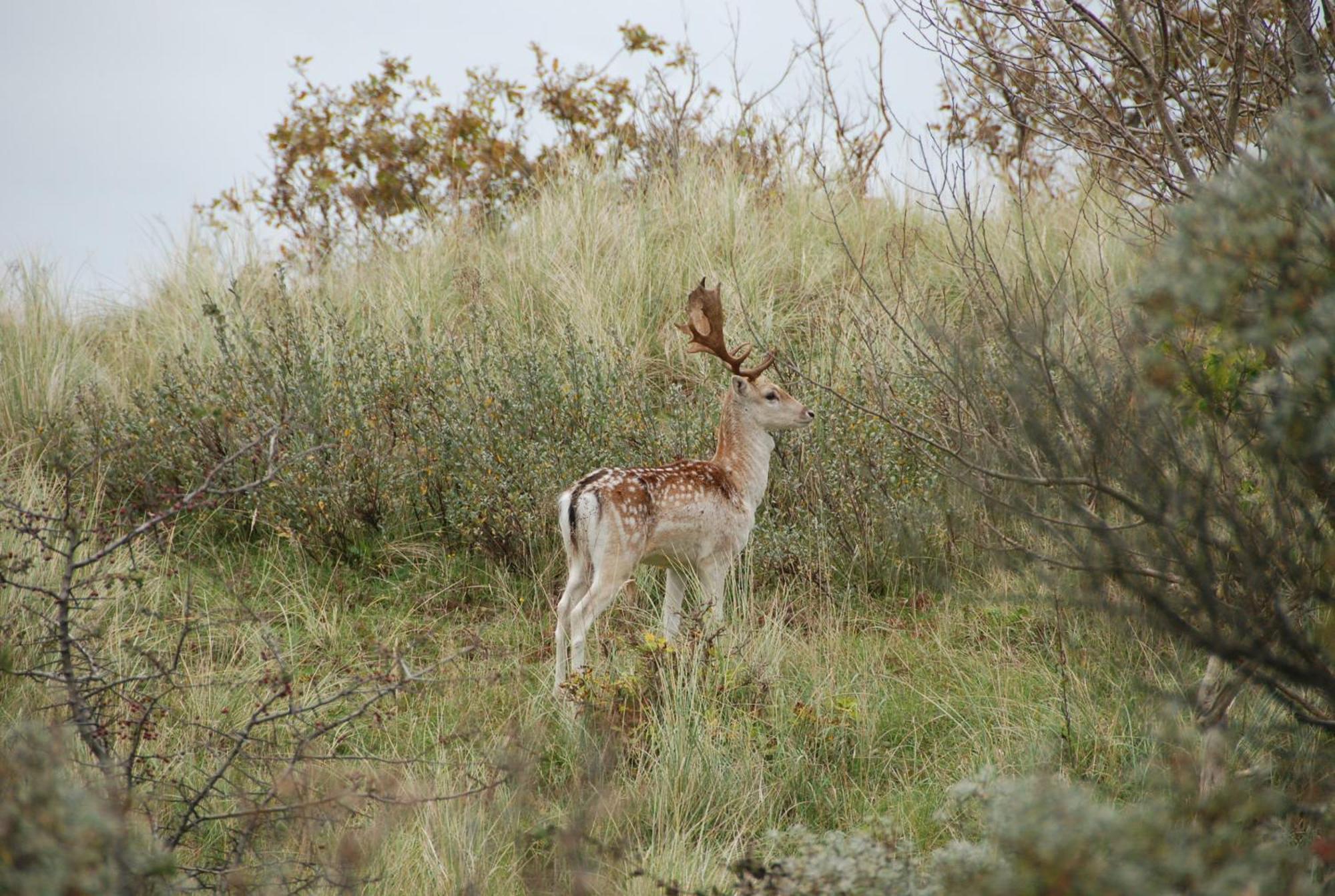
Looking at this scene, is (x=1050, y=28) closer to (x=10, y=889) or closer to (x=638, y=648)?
(x=638, y=648)

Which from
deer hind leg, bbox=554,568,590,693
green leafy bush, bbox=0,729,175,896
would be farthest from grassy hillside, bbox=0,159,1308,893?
green leafy bush, bbox=0,729,175,896

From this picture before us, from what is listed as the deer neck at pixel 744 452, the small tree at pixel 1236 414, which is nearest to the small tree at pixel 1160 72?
the small tree at pixel 1236 414

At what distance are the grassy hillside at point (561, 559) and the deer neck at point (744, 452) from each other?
38 centimetres

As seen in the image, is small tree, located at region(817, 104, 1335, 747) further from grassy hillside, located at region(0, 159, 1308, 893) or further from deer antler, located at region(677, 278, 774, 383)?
deer antler, located at region(677, 278, 774, 383)

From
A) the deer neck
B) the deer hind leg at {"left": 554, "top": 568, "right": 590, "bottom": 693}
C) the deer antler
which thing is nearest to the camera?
the deer hind leg at {"left": 554, "top": 568, "right": 590, "bottom": 693}

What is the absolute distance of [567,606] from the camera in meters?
6.02

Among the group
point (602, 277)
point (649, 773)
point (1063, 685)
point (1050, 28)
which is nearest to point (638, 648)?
point (649, 773)

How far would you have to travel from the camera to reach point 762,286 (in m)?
10.5

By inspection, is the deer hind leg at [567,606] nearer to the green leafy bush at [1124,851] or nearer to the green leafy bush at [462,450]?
the green leafy bush at [462,450]

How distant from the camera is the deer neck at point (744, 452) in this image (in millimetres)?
6805

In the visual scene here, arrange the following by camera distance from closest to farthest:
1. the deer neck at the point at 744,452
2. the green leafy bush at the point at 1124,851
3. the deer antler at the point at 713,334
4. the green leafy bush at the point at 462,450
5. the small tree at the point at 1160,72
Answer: the green leafy bush at the point at 1124,851
the small tree at the point at 1160,72
the deer antler at the point at 713,334
the deer neck at the point at 744,452
the green leafy bush at the point at 462,450

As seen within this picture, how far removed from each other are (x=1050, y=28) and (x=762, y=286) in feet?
18.4

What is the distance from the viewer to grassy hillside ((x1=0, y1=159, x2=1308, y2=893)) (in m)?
4.64

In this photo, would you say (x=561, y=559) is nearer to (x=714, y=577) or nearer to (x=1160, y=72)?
(x=714, y=577)
